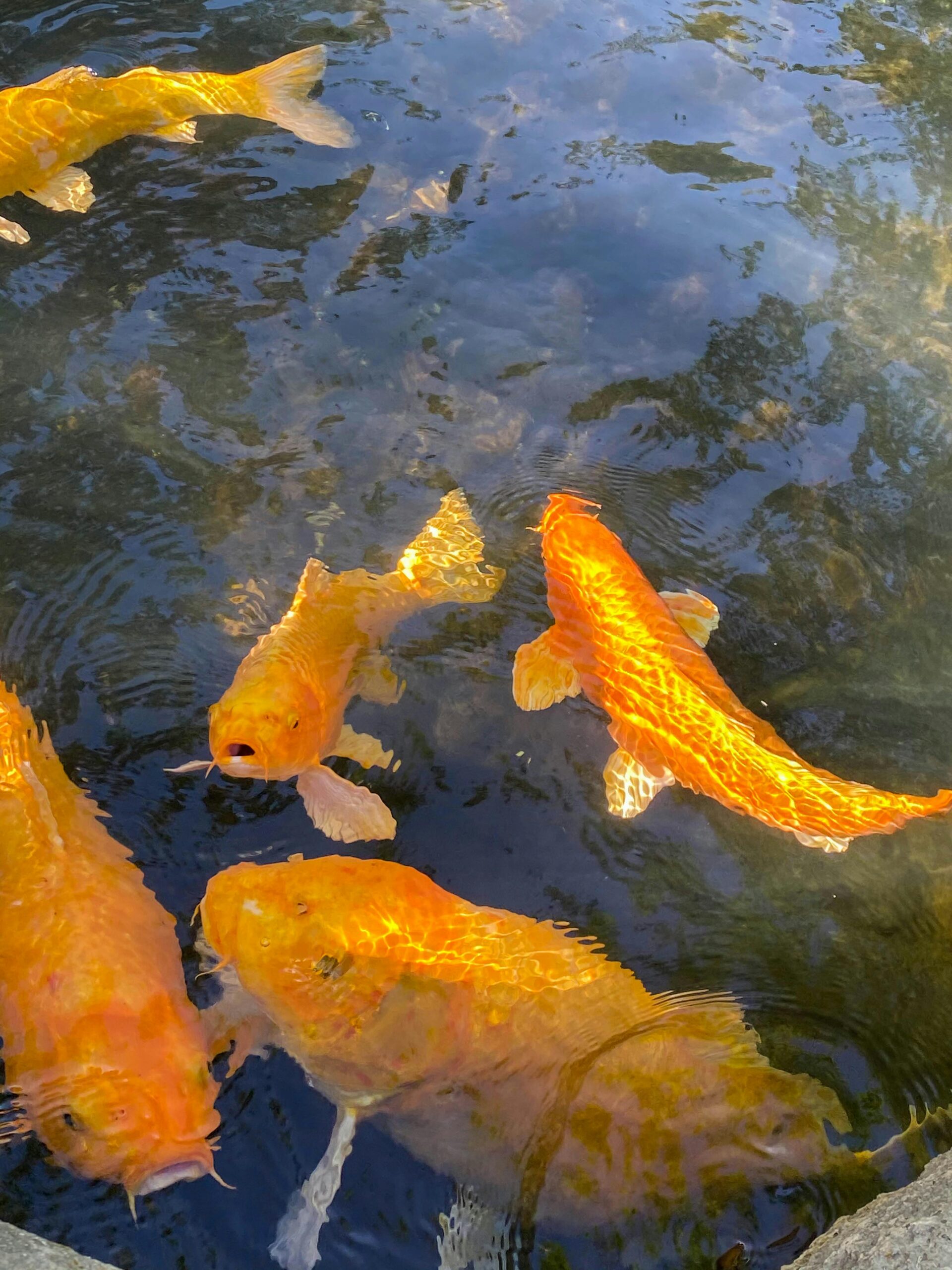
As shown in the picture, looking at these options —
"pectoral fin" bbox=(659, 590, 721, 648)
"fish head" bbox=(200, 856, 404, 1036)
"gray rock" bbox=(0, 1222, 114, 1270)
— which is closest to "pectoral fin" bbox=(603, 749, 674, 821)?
"pectoral fin" bbox=(659, 590, 721, 648)

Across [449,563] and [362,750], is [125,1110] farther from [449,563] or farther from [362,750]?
[449,563]

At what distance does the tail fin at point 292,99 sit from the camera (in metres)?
5.88

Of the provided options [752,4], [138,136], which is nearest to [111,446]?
[138,136]

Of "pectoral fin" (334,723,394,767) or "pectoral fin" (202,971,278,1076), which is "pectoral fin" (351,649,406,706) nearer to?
"pectoral fin" (334,723,394,767)

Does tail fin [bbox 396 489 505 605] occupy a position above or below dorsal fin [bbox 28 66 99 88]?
below

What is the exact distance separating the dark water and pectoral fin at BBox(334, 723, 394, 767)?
0.27 feet

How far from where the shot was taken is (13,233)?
220 inches

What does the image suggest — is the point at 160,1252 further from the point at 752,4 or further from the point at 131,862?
the point at 752,4

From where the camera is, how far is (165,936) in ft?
11.7

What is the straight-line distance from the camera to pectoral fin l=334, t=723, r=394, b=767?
4117 mm

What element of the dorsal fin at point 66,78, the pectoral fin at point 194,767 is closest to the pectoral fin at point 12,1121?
the pectoral fin at point 194,767

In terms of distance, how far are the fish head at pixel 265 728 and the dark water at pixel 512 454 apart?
254mm

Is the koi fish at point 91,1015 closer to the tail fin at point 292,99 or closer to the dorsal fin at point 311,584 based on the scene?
the dorsal fin at point 311,584

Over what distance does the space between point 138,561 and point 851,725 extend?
3373mm
